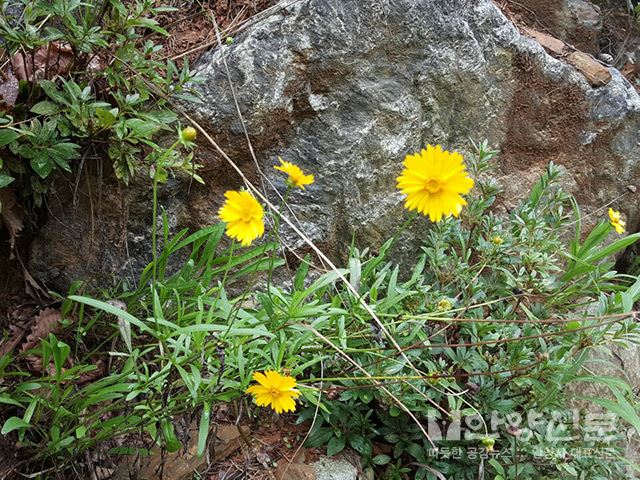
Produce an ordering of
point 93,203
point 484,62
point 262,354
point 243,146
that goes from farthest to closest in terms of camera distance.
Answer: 1. point 484,62
2. point 243,146
3. point 93,203
4. point 262,354

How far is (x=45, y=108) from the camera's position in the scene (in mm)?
1655

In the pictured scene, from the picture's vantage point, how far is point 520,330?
6.55 ft

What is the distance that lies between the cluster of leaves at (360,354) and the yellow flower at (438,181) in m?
0.31

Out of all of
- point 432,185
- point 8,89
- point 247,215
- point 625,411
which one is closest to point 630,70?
point 625,411

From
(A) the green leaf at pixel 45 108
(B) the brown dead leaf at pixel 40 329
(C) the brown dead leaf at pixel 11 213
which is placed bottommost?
(B) the brown dead leaf at pixel 40 329

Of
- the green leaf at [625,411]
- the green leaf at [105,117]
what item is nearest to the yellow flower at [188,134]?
the green leaf at [105,117]

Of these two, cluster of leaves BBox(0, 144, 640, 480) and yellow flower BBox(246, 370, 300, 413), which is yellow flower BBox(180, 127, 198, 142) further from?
yellow flower BBox(246, 370, 300, 413)

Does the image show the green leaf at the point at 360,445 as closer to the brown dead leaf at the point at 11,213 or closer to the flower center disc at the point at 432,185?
the flower center disc at the point at 432,185

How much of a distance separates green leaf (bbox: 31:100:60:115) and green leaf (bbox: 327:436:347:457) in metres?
1.27

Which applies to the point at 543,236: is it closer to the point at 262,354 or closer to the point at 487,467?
the point at 487,467

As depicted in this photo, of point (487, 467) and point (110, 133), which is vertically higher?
point (110, 133)

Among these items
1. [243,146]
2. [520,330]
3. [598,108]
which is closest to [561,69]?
[598,108]

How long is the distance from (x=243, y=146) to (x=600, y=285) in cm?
130

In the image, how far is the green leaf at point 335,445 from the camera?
185cm
